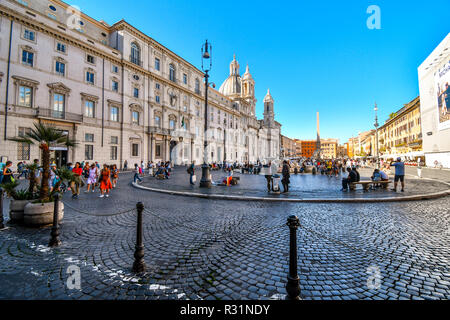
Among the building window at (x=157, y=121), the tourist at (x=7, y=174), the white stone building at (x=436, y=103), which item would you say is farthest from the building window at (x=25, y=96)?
the white stone building at (x=436, y=103)

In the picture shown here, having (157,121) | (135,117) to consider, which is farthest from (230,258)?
(157,121)

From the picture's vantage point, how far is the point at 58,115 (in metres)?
22.0

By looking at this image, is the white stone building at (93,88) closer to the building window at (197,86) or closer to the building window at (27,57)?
the building window at (27,57)

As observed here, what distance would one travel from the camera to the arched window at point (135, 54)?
100 ft

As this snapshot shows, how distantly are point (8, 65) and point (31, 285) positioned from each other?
2655cm

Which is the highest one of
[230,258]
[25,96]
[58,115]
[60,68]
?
[60,68]

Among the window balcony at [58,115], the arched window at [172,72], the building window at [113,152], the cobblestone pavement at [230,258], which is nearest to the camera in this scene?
the cobblestone pavement at [230,258]

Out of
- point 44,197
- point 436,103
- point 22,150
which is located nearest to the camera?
point 44,197

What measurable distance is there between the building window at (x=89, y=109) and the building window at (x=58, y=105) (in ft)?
7.75

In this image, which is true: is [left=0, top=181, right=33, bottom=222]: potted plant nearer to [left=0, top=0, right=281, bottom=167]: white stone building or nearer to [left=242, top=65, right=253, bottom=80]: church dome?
[left=0, top=0, right=281, bottom=167]: white stone building

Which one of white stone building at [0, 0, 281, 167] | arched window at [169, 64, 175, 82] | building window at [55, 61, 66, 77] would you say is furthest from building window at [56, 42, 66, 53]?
arched window at [169, 64, 175, 82]

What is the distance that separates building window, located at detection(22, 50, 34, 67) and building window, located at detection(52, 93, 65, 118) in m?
3.39

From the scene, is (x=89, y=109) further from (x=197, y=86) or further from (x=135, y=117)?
(x=197, y=86)

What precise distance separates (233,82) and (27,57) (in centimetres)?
5917
